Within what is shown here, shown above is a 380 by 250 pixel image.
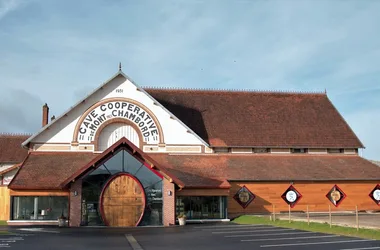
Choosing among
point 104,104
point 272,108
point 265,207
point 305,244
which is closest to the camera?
point 305,244

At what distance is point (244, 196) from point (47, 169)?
40.5 ft

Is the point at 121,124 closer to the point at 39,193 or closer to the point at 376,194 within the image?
the point at 39,193

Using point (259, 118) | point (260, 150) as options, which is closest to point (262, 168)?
point (260, 150)

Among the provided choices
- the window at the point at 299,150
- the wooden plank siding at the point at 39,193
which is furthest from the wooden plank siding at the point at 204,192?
the window at the point at 299,150

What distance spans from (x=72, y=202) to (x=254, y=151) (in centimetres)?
1417

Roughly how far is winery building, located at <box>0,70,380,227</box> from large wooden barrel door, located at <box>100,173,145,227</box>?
53 mm

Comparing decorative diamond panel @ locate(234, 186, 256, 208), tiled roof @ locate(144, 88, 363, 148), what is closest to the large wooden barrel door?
decorative diamond panel @ locate(234, 186, 256, 208)

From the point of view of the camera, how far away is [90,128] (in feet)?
108

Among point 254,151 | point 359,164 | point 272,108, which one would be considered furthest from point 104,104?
point 359,164

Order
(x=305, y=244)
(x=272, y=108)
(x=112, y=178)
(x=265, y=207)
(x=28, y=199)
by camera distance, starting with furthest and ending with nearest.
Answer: (x=272, y=108) < (x=265, y=207) < (x=28, y=199) < (x=112, y=178) < (x=305, y=244)

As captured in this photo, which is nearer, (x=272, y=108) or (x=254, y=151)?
(x=254, y=151)

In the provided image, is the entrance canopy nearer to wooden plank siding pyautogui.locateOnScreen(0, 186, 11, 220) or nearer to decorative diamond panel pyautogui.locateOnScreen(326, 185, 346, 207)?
wooden plank siding pyautogui.locateOnScreen(0, 186, 11, 220)

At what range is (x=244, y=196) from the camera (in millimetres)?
30844

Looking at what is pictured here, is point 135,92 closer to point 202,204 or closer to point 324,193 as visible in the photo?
point 202,204
